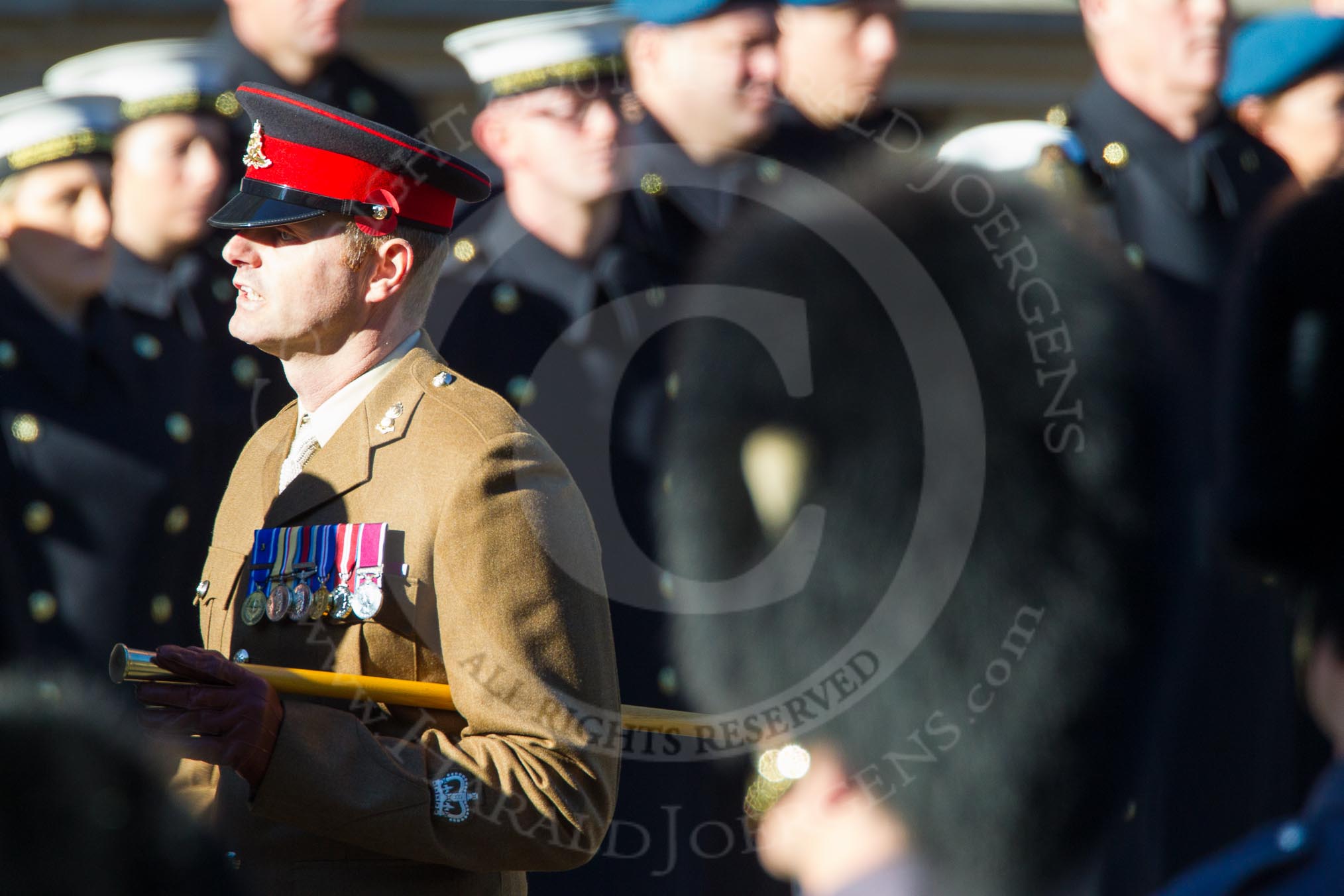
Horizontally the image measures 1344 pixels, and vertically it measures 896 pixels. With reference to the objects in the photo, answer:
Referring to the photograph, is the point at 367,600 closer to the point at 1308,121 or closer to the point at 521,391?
the point at 521,391

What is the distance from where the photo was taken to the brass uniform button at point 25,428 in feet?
11.3

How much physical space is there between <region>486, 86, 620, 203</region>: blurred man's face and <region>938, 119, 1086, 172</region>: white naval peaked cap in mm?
788

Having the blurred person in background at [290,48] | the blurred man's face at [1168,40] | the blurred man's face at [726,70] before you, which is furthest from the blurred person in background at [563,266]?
the blurred man's face at [1168,40]

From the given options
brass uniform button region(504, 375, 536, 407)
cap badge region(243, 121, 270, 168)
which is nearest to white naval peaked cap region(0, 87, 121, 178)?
brass uniform button region(504, 375, 536, 407)

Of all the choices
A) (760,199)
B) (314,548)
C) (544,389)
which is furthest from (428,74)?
(314,548)

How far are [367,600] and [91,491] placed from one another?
Result: 1705mm

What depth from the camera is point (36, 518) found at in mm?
3447

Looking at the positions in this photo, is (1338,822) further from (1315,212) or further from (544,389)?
(544,389)

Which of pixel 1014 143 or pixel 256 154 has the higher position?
pixel 1014 143

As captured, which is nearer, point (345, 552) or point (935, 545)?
point (935, 545)

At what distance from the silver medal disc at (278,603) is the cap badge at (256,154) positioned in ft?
1.79

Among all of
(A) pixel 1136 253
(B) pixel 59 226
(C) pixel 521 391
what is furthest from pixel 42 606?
(A) pixel 1136 253

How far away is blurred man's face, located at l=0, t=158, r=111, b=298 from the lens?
135 inches

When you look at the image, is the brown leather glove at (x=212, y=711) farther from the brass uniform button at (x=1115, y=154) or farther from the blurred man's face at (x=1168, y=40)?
the blurred man's face at (x=1168, y=40)
